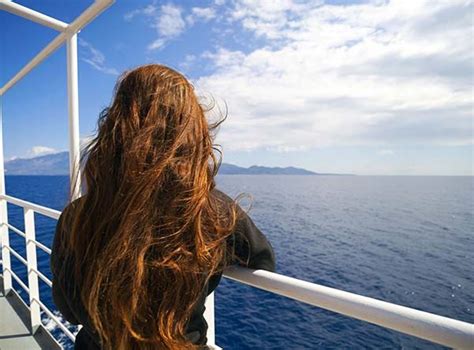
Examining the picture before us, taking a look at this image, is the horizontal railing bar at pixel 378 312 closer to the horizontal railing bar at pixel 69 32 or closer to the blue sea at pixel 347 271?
the blue sea at pixel 347 271

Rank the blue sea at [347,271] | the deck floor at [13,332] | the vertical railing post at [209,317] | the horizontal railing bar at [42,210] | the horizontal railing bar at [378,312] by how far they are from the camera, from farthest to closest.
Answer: the blue sea at [347,271] < the deck floor at [13,332] < the horizontal railing bar at [42,210] < the vertical railing post at [209,317] < the horizontal railing bar at [378,312]

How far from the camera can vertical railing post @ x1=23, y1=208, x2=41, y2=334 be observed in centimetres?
166

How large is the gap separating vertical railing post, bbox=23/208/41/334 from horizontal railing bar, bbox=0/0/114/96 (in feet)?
2.80

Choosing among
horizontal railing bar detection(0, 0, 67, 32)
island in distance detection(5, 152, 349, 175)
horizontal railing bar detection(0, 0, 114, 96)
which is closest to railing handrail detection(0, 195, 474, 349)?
horizontal railing bar detection(0, 0, 114, 96)

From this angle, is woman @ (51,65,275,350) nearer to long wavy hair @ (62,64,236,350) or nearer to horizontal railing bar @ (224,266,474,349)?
long wavy hair @ (62,64,236,350)

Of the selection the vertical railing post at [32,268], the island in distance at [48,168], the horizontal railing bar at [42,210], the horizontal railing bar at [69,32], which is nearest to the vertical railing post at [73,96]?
the horizontal railing bar at [69,32]

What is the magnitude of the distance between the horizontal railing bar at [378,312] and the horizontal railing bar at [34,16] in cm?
154

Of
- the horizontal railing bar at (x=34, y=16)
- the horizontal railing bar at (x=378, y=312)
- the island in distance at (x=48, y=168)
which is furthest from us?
the island in distance at (x=48, y=168)

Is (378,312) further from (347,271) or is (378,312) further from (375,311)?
(347,271)

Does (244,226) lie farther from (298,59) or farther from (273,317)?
(298,59)

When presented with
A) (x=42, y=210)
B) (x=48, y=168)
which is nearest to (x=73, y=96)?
(x=42, y=210)

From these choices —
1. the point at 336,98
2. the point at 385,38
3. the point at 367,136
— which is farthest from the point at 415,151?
the point at 385,38

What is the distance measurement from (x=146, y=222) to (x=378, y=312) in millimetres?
A: 394

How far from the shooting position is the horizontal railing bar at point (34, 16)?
1422mm
